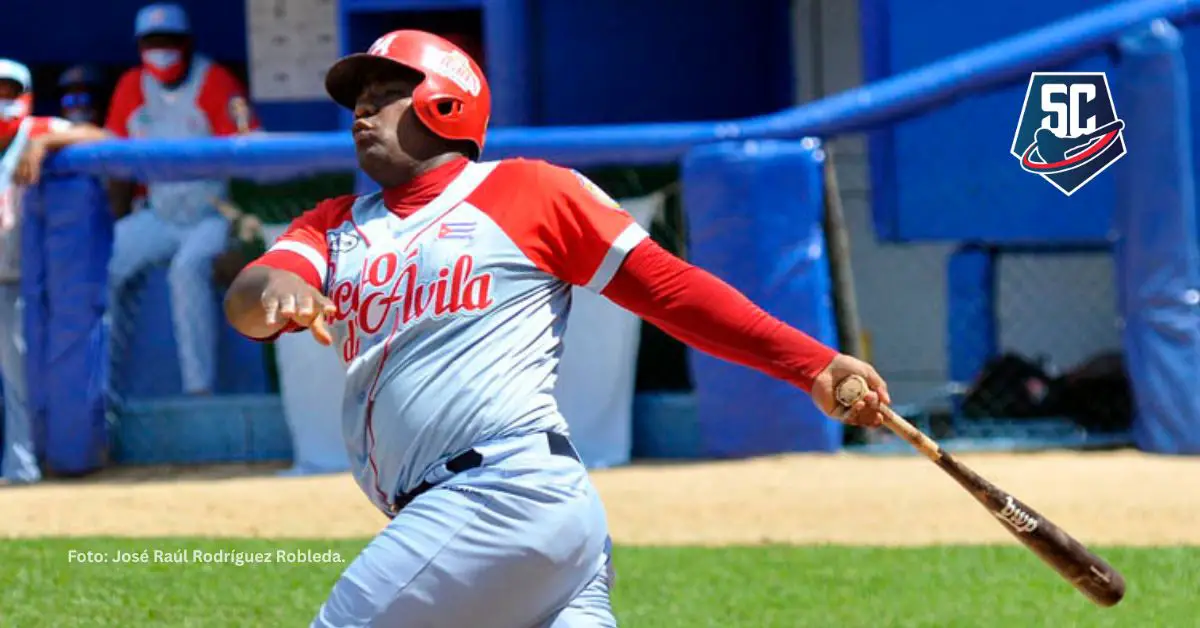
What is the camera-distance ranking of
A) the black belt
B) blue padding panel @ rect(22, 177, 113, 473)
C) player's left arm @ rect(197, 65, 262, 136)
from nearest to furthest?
the black belt
blue padding panel @ rect(22, 177, 113, 473)
player's left arm @ rect(197, 65, 262, 136)

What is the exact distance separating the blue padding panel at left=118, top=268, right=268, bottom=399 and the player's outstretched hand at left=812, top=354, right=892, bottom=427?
6.45m

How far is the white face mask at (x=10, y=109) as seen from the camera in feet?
29.9

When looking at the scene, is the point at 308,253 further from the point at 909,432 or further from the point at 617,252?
the point at 909,432

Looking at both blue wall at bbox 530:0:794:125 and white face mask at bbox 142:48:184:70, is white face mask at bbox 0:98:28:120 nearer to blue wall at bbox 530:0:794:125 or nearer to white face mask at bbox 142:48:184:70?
white face mask at bbox 142:48:184:70

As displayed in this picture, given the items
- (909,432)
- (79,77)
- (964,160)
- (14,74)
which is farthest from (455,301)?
(79,77)

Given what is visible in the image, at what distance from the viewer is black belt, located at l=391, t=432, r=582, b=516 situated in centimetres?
340

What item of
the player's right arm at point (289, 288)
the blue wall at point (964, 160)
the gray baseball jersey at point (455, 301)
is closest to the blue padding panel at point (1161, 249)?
the blue wall at point (964, 160)

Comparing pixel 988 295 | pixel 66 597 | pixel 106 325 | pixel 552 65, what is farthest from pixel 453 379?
pixel 552 65

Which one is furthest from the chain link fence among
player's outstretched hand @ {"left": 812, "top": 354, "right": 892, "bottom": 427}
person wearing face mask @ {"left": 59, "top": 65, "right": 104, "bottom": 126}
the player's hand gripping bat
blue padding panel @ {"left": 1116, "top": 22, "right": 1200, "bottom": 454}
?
player's outstretched hand @ {"left": 812, "top": 354, "right": 892, "bottom": 427}

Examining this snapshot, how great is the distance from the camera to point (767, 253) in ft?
28.1

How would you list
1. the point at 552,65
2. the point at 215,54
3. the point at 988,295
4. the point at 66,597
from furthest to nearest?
the point at 215,54
the point at 552,65
the point at 988,295
the point at 66,597

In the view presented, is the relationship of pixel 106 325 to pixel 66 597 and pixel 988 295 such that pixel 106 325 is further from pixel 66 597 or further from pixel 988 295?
pixel 988 295

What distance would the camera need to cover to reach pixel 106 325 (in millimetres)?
9305

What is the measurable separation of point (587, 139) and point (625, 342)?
100 centimetres
